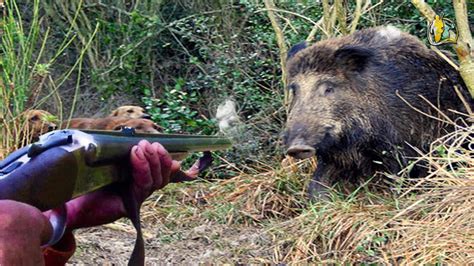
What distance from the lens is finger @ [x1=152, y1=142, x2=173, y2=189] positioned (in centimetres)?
278

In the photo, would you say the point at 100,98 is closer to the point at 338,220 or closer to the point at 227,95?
the point at 227,95

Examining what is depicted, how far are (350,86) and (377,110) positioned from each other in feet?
0.99

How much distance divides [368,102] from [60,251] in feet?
16.1

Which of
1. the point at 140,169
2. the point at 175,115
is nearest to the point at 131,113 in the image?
the point at 175,115

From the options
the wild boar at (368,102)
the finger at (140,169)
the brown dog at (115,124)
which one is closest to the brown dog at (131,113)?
the brown dog at (115,124)

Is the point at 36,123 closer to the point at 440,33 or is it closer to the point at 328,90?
the point at 328,90

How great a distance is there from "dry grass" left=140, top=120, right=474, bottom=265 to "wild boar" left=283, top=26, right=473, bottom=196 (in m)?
0.34

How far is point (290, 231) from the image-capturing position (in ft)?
20.7

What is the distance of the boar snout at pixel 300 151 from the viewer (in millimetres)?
6836

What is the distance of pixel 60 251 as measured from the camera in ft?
8.65

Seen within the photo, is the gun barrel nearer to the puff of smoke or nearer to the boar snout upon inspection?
the boar snout

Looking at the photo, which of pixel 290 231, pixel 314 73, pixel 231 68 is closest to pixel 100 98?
pixel 231 68

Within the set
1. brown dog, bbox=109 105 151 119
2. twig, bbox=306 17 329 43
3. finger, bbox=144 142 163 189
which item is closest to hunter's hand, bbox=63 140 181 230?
finger, bbox=144 142 163 189

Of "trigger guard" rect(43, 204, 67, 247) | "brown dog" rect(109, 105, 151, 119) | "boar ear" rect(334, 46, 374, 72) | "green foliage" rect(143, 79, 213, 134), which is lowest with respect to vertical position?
"green foliage" rect(143, 79, 213, 134)
